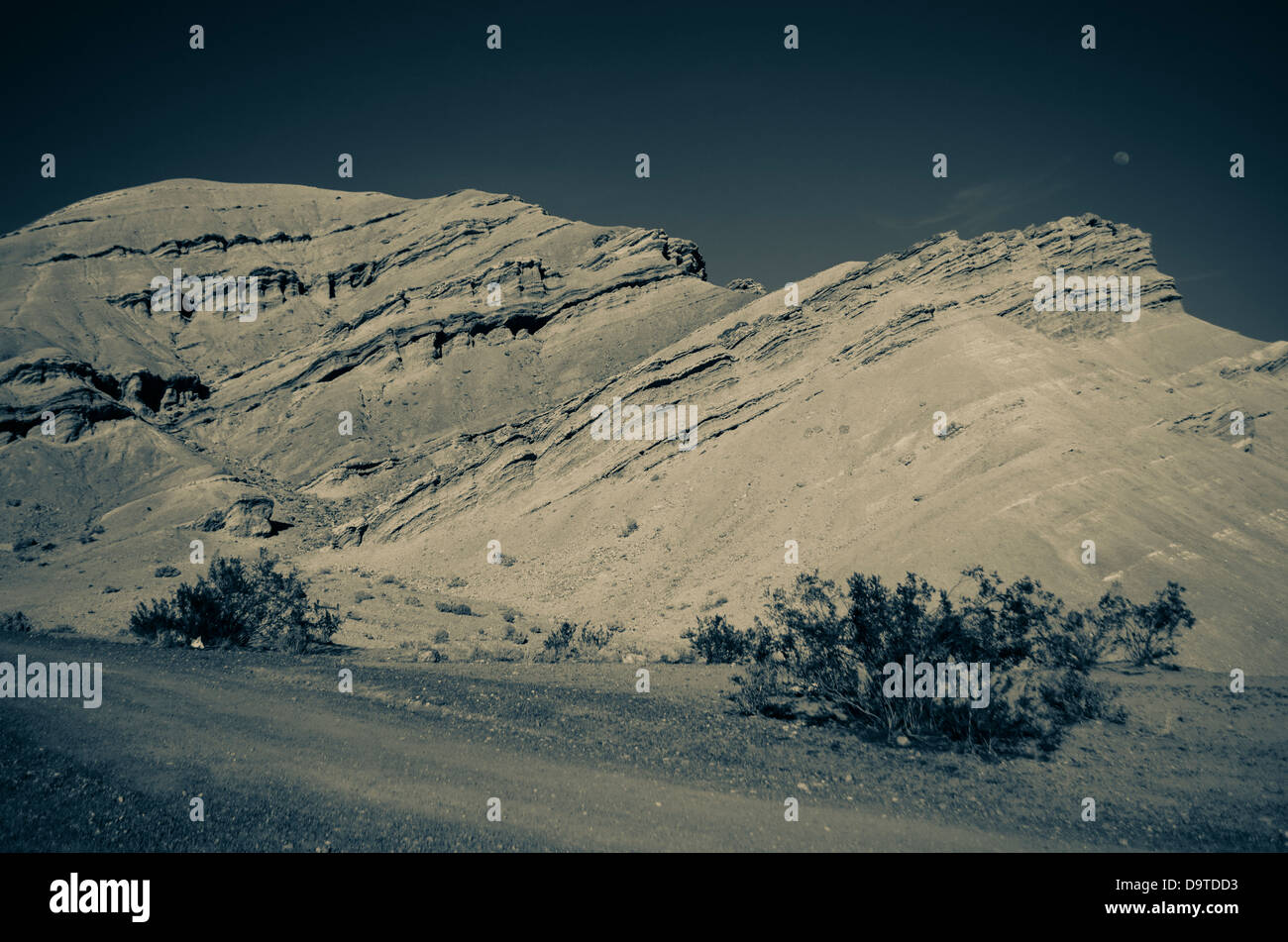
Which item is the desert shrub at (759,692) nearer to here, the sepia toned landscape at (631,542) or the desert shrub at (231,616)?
the sepia toned landscape at (631,542)

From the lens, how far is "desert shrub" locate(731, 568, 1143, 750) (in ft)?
25.8

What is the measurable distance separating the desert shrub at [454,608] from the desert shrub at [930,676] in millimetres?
14721

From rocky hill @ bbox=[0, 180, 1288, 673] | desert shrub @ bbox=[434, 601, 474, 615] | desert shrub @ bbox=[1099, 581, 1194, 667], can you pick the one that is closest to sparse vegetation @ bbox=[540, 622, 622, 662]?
rocky hill @ bbox=[0, 180, 1288, 673]

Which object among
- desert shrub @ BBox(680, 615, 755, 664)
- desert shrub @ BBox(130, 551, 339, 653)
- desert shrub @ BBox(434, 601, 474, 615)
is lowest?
desert shrub @ BBox(434, 601, 474, 615)

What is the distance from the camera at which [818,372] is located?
3247 cm

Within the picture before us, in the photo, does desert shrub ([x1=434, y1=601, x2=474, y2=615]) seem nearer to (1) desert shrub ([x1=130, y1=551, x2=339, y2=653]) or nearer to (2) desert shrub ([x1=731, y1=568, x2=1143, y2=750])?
(1) desert shrub ([x1=130, y1=551, x2=339, y2=653])

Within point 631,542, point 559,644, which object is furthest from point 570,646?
point 631,542

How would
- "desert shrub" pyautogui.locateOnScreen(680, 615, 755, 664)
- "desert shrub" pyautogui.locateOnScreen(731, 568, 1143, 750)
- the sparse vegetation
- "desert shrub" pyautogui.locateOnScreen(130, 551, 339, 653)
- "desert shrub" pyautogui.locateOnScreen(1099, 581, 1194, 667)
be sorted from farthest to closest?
the sparse vegetation
"desert shrub" pyautogui.locateOnScreen(130, 551, 339, 653)
"desert shrub" pyautogui.locateOnScreen(680, 615, 755, 664)
"desert shrub" pyautogui.locateOnScreen(1099, 581, 1194, 667)
"desert shrub" pyautogui.locateOnScreen(731, 568, 1143, 750)

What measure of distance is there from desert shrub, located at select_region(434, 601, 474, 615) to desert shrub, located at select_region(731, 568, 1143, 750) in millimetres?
14721

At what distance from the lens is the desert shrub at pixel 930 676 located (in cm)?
785

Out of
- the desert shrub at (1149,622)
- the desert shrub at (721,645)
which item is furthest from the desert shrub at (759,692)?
the desert shrub at (1149,622)
